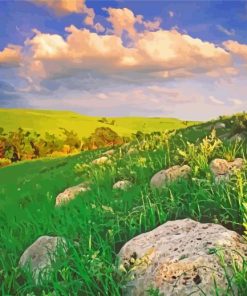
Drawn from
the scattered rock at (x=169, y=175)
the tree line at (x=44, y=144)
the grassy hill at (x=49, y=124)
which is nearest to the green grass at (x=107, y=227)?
the scattered rock at (x=169, y=175)

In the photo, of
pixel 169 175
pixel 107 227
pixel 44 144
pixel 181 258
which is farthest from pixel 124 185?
pixel 44 144

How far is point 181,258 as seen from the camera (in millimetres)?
Answer: 5375

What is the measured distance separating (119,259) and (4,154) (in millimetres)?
85178

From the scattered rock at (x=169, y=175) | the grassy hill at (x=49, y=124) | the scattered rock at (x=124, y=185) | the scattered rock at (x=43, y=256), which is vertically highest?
the scattered rock at (x=169, y=175)

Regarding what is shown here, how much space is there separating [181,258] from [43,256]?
7.29 ft

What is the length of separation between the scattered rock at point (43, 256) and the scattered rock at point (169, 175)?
9.15ft

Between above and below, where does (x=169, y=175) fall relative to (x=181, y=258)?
above

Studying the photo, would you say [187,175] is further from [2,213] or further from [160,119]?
[160,119]

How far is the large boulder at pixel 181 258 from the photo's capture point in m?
5.05

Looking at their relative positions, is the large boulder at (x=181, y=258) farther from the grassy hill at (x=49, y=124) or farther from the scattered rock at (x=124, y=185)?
the grassy hill at (x=49, y=124)

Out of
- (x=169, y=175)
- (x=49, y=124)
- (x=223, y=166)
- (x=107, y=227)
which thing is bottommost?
(x=49, y=124)

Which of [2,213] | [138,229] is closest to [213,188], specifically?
[138,229]

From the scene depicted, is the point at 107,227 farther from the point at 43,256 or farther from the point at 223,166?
the point at 223,166

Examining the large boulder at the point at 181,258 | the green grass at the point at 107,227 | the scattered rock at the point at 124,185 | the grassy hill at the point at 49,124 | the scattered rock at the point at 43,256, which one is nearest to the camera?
the large boulder at the point at 181,258
